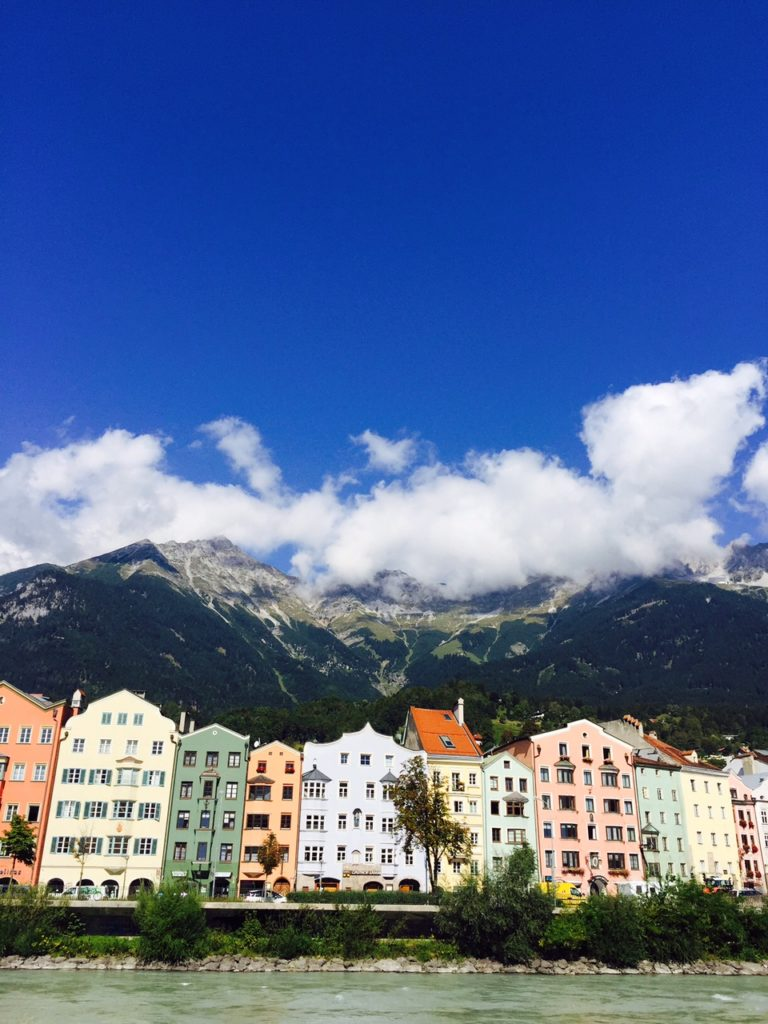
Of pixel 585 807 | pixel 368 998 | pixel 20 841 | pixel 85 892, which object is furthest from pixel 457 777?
pixel 20 841

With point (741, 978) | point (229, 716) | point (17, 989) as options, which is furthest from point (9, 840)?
point (229, 716)

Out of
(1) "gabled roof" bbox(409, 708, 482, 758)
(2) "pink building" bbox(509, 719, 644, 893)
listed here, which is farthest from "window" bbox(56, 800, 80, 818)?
(2) "pink building" bbox(509, 719, 644, 893)

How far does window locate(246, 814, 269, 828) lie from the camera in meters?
75.5

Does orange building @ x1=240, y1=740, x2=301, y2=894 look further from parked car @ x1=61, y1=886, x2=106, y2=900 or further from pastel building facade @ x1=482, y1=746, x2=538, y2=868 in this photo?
pastel building facade @ x1=482, y1=746, x2=538, y2=868

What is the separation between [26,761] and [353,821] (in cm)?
3038

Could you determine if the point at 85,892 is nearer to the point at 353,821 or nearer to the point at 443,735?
the point at 353,821

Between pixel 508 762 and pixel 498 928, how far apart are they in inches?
984

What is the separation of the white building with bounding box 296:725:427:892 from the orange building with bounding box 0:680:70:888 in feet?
75.5

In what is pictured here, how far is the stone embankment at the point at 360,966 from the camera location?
54031mm

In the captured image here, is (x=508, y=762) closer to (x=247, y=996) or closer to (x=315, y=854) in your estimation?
(x=315, y=854)

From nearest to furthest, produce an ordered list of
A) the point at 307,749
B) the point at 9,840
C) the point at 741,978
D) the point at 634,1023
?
the point at 634,1023, the point at 741,978, the point at 9,840, the point at 307,749

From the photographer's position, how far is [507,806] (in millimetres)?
80750

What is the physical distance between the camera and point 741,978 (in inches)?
2297

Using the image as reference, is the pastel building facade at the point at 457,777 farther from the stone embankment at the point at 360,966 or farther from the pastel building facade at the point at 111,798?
the pastel building facade at the point at 111,798
